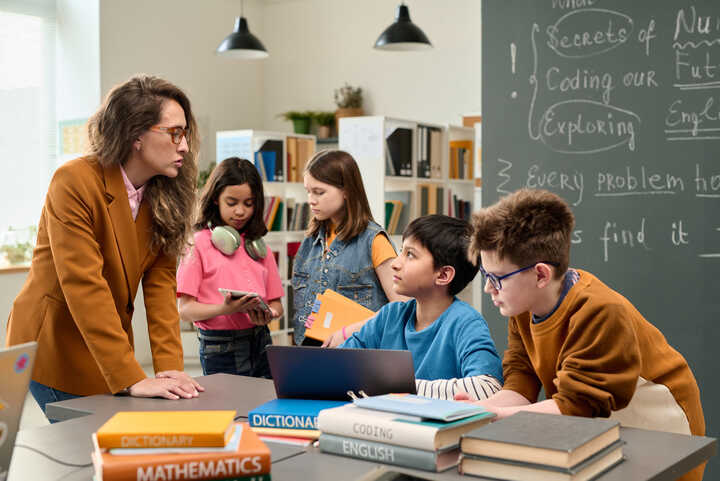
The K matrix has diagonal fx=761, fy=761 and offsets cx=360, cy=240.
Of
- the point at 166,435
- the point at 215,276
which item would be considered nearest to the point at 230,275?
the point at 215,276

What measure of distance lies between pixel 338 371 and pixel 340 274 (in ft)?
3.94

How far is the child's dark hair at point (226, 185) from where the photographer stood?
2875 millimetres

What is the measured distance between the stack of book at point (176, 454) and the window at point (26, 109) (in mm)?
5905

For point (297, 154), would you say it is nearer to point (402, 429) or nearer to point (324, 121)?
point (324, 121)

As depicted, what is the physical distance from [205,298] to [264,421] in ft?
4.60

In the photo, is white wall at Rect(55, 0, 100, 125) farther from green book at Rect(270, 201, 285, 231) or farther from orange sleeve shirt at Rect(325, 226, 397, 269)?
orange sleeve shirt at Rect(325, 226, 397, 269)

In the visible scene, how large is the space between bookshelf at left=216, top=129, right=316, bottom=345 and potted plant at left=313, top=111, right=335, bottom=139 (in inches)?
49.2

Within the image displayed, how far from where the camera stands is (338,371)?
1541 millimetres

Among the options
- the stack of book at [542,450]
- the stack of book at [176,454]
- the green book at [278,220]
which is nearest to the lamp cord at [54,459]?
the stack of book at [176,454]

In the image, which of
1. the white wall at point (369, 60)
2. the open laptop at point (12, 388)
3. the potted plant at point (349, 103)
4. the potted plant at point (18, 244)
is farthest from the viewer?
the potted plant at point (349, 103)

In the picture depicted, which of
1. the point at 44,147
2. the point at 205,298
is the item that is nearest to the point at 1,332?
the point at 44,147

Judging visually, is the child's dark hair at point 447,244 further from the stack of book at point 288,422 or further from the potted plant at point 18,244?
the potted plant at point 18,244

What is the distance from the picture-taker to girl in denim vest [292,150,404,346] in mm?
2713

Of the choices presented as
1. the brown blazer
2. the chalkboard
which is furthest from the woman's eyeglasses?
the chalkboard
